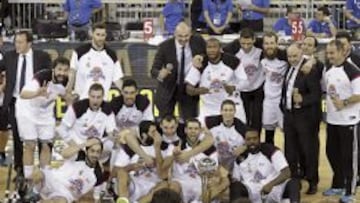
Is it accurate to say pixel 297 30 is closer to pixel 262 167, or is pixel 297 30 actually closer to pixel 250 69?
pixel 250 69

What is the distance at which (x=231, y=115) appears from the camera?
10633 mm

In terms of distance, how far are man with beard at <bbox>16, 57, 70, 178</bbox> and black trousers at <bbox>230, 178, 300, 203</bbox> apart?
6.96ft

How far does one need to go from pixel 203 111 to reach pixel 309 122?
1.28m

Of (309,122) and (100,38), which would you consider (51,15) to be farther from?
(309,122)

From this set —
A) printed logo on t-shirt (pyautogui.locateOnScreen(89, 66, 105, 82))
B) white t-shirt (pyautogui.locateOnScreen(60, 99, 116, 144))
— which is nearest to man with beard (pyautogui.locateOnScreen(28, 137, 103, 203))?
white t-shirt (pyautogui.locateOnScreen(60, 99, 116, 144))

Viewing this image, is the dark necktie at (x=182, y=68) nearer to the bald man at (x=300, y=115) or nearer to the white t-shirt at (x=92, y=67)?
the white t-shirt at (x=92, y=67)

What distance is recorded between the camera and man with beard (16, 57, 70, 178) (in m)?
10.7

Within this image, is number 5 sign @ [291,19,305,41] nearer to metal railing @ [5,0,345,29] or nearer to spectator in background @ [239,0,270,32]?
spectator in background @ [239,0,270,32]

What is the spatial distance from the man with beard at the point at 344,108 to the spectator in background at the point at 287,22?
16.0ft

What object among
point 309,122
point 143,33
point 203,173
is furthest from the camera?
point 143,33

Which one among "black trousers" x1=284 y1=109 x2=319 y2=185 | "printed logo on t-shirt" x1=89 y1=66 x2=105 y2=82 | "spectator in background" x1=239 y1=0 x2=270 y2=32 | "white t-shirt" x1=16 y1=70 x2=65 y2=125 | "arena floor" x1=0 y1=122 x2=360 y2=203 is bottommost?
"arena floor" x1=0 y1=122 x2=360 y2=203

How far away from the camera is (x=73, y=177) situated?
9984mm

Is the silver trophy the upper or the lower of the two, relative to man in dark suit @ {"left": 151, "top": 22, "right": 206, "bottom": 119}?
lower

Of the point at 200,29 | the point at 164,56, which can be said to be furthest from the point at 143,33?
the point at 164,56
